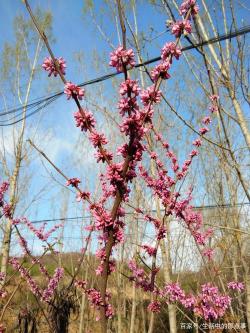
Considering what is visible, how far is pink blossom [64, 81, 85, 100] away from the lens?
1.69 metres

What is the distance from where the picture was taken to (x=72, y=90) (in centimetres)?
170

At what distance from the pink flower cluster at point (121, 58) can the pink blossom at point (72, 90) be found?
193 millimetres

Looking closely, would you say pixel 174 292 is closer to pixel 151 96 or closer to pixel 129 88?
pixel 151 96

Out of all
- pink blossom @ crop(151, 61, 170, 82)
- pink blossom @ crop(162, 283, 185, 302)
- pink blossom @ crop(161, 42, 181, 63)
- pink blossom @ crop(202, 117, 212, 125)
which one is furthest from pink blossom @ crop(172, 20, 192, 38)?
pink blossom @ crop(162, 283, 185, 302)

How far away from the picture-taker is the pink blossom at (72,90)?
1687mm

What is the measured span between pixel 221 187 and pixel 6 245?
20.2 ft

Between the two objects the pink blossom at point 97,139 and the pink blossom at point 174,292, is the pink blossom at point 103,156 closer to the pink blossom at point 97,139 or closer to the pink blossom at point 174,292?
the pink blossom at point 97,139

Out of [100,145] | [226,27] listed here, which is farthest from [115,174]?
[226,27]

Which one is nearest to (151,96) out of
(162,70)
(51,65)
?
(162,70)

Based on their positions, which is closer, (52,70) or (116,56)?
(116,56)

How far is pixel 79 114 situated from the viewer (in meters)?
1.72

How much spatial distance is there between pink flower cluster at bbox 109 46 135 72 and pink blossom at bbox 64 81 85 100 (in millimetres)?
193

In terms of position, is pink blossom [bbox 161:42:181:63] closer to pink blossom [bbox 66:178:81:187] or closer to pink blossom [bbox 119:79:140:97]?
pink blossom [bbox 119:79:140:97]

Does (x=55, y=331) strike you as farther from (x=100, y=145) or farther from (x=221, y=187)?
(x=221, y=187)
